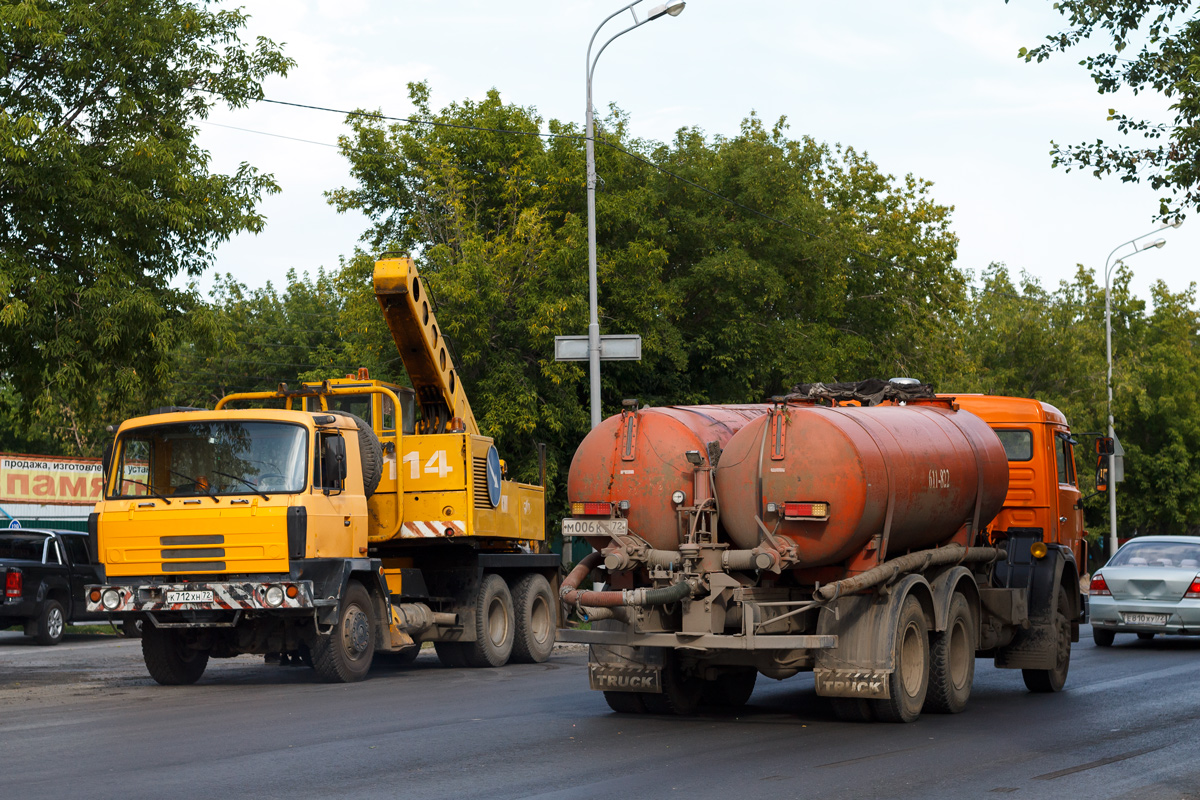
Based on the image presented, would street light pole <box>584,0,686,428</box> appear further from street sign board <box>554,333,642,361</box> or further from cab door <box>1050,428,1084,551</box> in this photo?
cab door <box>1050,428,1084,551</box>

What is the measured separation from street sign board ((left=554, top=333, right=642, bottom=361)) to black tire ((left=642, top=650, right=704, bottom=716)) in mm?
10244

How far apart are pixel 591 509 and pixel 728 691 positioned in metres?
2.58

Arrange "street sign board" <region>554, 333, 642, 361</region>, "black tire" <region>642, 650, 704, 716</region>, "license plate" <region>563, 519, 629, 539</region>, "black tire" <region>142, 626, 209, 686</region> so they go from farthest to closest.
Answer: "street sign board" <region>554, 333, 642, 361</region>, "black tire" <region>142, 626, 209, 686</region>, "black tire" <region>642, 650, 704, 716</region>, "license plate" <region>563, 519, 629, 539</region>

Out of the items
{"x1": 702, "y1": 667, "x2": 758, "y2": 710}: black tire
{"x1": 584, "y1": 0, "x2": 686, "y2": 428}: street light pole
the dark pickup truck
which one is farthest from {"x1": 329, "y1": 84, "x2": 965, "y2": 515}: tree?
{"x1": 702, "y1": 667, "x2": 758, "y2": 710}: black tire

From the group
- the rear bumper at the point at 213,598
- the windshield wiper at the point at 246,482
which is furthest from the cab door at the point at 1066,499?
the windshield wiper at the point at 246,482

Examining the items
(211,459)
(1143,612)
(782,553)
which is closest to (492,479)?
(211,459)

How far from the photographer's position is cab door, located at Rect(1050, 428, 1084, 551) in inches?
584

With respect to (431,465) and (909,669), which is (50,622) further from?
(909,669)

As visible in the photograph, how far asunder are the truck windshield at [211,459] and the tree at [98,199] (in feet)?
6.58

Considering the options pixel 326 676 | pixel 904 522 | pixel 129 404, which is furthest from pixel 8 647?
pixel 904 522

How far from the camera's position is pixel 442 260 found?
28.4 meters

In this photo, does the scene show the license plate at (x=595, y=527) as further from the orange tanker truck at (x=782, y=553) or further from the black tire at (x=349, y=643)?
Answer: the black tire at (x=349, y=643)

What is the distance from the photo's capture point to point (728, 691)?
1274cm

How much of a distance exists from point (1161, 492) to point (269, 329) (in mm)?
39780
